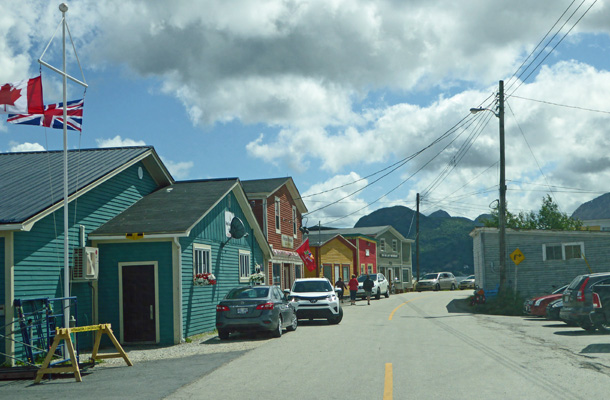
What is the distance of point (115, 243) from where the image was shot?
18062mm

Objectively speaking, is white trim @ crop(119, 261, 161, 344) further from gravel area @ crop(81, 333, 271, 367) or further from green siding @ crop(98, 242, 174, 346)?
gravel area @ crop(81, 333, 271, 367)

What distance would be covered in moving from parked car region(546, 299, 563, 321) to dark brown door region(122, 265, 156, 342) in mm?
13425

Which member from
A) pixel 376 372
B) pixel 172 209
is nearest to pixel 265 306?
pixel 172 209

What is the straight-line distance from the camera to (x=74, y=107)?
14578 millimetres

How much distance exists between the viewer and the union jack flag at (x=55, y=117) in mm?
13531

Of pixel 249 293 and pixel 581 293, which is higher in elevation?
pixel 249 293

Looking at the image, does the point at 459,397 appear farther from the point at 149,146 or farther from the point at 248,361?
the point at 149,146

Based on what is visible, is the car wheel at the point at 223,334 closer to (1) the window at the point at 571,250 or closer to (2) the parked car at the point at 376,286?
(1) the window at the point at 571,250

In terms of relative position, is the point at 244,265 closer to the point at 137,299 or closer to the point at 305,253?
the point at 137,299

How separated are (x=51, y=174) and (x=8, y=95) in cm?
537

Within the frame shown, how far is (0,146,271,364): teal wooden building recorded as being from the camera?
581 inches

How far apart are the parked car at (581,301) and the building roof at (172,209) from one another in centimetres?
1078

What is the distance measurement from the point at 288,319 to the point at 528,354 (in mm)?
8277

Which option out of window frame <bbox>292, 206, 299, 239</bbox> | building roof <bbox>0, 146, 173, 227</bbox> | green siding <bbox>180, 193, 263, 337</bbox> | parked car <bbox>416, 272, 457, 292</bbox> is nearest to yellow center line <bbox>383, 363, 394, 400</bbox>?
building roof <bbox>0, 146, 173, 227</bbox>
